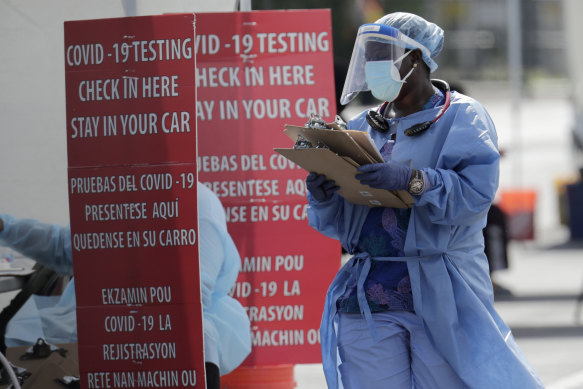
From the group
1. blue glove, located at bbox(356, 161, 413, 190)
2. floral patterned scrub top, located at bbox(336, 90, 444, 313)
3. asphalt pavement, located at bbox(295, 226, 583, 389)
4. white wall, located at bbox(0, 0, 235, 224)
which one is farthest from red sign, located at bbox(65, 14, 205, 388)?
asphalt pavement, located at bbox(295, 226, 583, 389)

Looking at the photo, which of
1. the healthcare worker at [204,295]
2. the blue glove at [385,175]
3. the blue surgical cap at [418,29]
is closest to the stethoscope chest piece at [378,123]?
the blue surgical cap at [418,29]

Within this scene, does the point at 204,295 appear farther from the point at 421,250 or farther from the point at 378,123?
the point at 421,250

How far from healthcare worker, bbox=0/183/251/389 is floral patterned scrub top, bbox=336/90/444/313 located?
147 centimetres

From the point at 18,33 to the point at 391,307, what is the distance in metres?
2.14

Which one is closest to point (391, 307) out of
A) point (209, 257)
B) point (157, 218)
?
point (157, 218)

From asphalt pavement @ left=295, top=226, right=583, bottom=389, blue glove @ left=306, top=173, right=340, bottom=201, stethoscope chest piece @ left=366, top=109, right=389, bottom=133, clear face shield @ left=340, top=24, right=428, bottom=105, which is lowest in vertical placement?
asphalt pavement @ left=295, top=226, right=583, bottom=389

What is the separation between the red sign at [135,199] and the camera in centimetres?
446

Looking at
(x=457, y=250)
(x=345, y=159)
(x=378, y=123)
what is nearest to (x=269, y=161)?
(x=378, y=123)

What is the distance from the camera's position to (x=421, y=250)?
3.64m

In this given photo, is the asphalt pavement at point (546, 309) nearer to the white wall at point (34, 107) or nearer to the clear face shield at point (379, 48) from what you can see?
the white wall at point (34, 107)

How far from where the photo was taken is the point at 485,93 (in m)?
40.3

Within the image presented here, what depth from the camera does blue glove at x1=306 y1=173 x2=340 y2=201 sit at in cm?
376

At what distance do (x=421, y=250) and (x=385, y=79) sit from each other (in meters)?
0.59

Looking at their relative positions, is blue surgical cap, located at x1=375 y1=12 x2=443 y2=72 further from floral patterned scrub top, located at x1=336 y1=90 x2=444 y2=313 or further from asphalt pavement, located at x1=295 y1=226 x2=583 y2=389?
asphalt pavement, located at x1=295 y1=226 x2=583 y2=389
